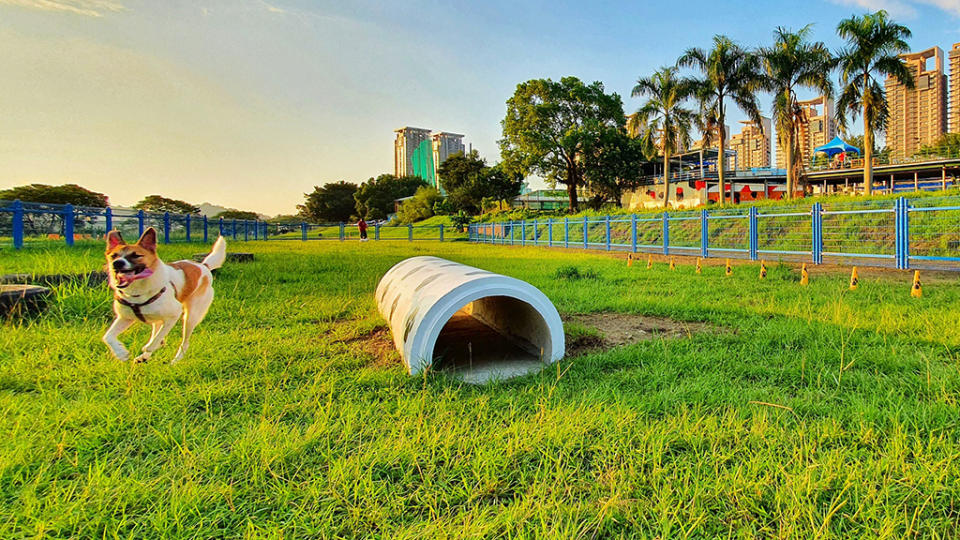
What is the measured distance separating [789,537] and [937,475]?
30.9 inches

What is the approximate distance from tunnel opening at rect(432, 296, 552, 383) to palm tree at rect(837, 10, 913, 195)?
2392 centimetres

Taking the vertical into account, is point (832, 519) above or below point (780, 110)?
below

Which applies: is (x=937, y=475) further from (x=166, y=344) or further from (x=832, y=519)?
(x=166, y=344)

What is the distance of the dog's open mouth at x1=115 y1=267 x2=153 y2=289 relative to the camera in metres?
Answer: 1.29

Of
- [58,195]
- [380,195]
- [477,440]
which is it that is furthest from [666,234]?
[380,195]

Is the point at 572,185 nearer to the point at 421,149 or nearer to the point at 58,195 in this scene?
the point at 58,195

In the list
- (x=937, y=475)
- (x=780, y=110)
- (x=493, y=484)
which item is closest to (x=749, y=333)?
(x=937, y=475)

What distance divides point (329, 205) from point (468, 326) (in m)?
70.4

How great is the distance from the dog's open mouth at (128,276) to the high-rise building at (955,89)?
244ft

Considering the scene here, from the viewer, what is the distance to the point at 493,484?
5.50 ft

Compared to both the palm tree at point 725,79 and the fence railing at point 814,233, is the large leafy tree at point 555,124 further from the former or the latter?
the fence railing at point 814,233

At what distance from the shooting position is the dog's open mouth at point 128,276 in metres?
1.29

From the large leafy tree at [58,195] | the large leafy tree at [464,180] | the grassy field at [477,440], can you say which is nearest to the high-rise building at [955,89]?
the large leafy tree at [464,180]

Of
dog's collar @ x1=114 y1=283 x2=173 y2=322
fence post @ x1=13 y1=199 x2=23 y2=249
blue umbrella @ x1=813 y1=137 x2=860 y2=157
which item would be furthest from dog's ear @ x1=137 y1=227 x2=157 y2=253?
blue umbrella @ x1=813 y1=137 x2=860 y2=157
